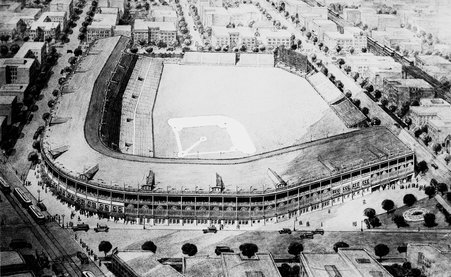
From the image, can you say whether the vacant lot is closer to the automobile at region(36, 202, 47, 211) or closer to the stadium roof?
the stadium roof

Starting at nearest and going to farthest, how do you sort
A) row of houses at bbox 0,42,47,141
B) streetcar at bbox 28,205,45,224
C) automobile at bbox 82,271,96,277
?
automobile at bbox 82,271,96,277 < streetcar at bbox 28,205,45,224 < row of houses at bbox 0,42,47,141

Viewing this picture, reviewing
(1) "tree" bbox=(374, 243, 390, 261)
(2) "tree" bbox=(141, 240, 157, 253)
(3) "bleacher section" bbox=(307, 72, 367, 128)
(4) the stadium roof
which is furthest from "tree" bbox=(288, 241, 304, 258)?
(3) "bleacher section" bbox=(307, 72, 367, 128)

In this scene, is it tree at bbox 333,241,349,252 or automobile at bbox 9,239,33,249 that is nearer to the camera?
automobile at bbox 9,239,33,249

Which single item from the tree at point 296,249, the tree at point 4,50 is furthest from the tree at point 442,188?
the tree at point 4,50

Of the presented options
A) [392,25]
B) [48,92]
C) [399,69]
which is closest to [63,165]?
[48,92]

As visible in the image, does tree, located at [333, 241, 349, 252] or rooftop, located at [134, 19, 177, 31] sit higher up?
rooftop, located at [134, 19, 177, 31]

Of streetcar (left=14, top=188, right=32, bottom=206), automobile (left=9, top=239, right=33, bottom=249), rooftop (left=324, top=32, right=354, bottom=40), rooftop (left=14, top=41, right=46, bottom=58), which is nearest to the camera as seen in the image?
automobile (left=9, top=239, right=33, bottom=249)

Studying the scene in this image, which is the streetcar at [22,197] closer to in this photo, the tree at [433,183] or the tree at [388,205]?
the tree at [388,205]
